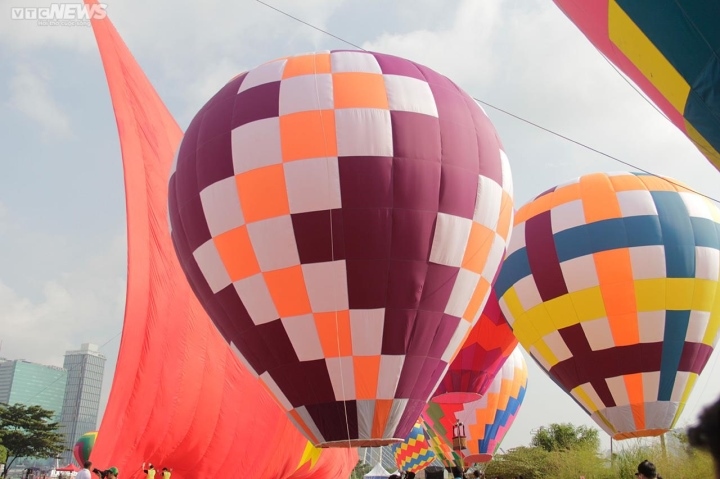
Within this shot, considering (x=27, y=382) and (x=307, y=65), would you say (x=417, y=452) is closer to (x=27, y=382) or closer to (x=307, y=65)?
(x=307, y=65)

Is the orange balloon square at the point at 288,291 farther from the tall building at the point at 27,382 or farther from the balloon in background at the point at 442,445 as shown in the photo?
the tall building at the point at 27,382

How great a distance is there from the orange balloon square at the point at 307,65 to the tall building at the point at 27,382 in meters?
116

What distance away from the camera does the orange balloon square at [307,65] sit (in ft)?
22.0

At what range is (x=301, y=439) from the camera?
10.2m

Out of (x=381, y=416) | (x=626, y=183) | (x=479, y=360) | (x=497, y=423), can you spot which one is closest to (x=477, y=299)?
(x=381, y=416)

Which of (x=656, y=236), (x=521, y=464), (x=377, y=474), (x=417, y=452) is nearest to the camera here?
(x=656, y=236)

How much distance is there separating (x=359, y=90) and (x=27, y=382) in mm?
125139

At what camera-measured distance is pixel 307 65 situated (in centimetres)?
680

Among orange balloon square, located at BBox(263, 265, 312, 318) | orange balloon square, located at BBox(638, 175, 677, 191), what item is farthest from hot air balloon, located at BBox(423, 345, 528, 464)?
orange balloon square, located at BBox(263, 265, 312, 318)

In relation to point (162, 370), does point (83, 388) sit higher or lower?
higher

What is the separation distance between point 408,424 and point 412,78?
3.39 metres

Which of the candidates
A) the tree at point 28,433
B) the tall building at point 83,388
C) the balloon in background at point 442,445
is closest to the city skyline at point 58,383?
the tall building at point 83,388

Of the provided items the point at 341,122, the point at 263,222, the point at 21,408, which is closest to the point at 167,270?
the point at 263,222

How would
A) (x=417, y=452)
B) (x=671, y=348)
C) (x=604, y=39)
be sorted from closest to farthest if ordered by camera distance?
(x=604, y=39) → (x=671, y=348) → (x=417, y=452)
